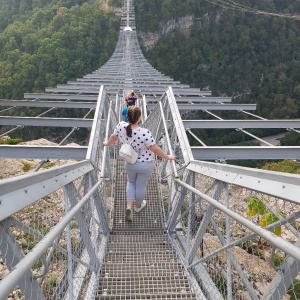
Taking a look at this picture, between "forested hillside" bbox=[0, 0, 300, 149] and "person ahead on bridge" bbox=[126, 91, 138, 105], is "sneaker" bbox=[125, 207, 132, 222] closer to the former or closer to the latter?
"person ahead on bridge" bbox=[126, 91, 138, 105]

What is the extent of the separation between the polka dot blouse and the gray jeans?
73 millimetres

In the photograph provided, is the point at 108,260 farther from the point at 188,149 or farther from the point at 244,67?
the point at 244,67

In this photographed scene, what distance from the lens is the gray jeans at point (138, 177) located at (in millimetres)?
3293

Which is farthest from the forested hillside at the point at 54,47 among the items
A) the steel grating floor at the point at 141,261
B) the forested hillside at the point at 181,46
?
the steel grating floor at the point at 141,261

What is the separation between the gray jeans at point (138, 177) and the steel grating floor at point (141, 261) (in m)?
0.36

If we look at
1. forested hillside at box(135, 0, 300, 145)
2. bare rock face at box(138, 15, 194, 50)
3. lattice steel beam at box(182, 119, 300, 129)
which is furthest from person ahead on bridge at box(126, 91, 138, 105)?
bare rock face at box(138, 15, 194, 50)

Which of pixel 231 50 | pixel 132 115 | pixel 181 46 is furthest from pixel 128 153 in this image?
pixel 231 50

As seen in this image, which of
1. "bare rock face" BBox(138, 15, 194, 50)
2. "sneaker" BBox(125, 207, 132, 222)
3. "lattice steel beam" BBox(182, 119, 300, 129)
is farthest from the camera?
"bare rock face" BBox(138, 15, 194, 50)

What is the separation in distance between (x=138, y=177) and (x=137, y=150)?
0.33 meters

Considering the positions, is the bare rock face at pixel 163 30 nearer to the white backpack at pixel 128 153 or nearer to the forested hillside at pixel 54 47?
the forested hillside at pixel 54 47

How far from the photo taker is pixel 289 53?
168 feet

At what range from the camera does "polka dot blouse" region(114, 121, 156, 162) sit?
10.3ft

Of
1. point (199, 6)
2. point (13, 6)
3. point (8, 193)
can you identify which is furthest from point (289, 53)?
point (8, 193)

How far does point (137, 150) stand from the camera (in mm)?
3213
